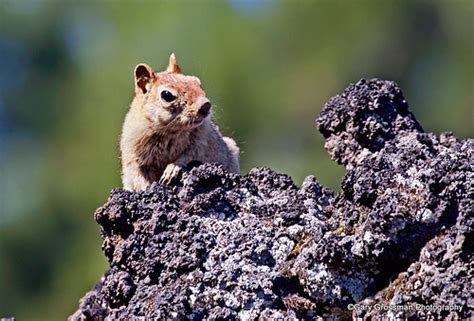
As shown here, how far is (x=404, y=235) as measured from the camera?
4645mm

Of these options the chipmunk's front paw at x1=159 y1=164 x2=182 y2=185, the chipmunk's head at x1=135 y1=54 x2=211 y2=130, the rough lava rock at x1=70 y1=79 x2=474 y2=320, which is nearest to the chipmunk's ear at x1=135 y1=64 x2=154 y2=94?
the chipmunk's head at x1=135 y1=54 x2=211 y2=130

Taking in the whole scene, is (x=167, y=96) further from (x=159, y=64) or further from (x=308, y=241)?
(x=159, y=64)

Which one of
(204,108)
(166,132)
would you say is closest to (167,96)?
(166,132)

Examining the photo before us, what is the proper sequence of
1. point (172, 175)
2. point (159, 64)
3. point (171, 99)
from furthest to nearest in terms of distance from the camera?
1. point (159, 64)
2. point (171, 99)
3. point (172, 175)

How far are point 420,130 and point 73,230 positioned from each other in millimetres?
22573

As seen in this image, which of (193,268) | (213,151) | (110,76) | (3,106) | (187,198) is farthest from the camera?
(3,106)

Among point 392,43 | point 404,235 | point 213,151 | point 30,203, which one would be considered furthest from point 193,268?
point 392,43

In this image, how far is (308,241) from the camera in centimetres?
496

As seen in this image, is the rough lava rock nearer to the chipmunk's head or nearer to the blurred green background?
the chipmunk's head

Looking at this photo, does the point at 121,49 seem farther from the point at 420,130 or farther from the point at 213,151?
the point at 420,130

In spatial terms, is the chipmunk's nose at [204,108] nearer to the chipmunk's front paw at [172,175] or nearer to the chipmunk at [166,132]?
the chipmunk at [166,132]

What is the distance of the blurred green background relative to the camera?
23.2m

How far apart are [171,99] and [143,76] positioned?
527 mm

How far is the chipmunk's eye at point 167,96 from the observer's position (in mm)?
7582
